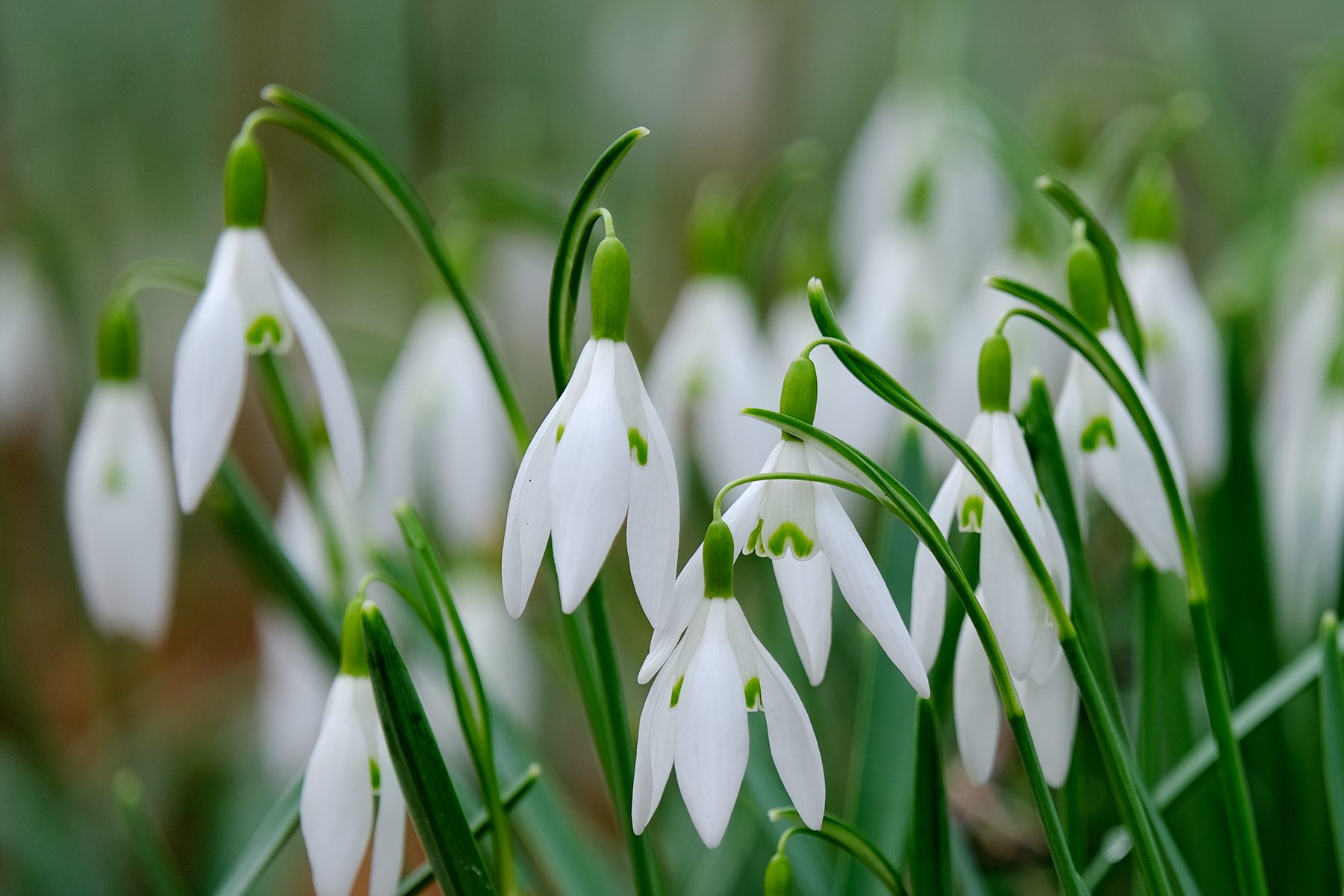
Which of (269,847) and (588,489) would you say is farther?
(269,847)

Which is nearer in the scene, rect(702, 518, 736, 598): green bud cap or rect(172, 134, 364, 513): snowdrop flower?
rect(702, 518, 736, 598): green bud cap

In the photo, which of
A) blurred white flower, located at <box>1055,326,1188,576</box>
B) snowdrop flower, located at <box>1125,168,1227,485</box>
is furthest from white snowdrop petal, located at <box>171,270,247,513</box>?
→ snowdrop flower, located at <box>1125,168,1227,485</box>

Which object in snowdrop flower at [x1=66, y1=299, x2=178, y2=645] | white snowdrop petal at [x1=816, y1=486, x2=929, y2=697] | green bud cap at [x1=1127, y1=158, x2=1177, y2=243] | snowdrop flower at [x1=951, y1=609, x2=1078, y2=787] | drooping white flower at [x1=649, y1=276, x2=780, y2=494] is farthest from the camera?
drooping white flower at [x1=649, y1=276, x2=780, y2=494]

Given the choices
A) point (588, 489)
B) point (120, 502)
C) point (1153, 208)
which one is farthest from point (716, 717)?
point (1153, 208)

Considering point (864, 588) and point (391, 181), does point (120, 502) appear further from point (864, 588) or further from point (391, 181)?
point (864, 588)

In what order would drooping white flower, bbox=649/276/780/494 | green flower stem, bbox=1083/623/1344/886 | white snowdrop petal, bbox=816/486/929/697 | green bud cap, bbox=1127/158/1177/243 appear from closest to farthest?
white snowdrop petal, bbox=816/486/929/697, green flower stem, bbox=1083/623/1344/886, green bud cap, bbox=1127/158/1177/243, drooping white flower, bbox=649/276/780/494

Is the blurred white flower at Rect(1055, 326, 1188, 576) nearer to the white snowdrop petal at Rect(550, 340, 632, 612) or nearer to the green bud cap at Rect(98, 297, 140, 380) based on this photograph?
the white snowdrop petal at Rect(550, 340, 632, 612)
